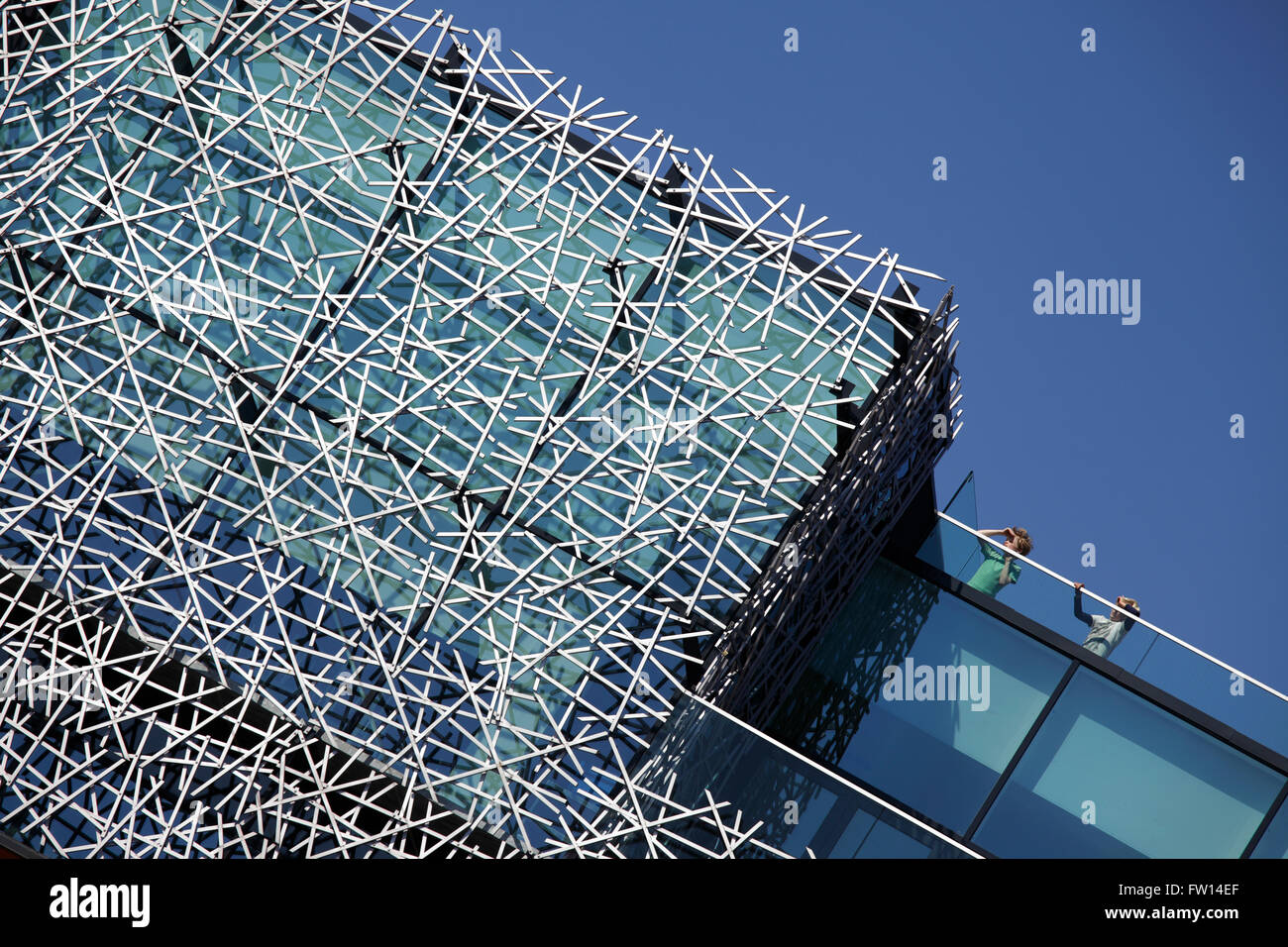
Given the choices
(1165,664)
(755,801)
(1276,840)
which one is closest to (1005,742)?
(1165,664)

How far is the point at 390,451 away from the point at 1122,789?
378 inches

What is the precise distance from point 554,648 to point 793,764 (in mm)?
2802

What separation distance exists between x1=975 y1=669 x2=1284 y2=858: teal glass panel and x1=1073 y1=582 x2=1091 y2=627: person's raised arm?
63 centimetres

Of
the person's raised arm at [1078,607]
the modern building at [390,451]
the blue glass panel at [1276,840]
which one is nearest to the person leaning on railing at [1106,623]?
the person's raised arm at [1078,607]

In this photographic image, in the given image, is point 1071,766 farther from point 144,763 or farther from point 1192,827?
point 144,763

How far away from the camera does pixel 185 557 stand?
1335cm

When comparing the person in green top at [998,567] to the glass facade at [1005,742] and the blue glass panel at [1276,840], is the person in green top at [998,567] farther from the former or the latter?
the blue glass panel at [1276,840]

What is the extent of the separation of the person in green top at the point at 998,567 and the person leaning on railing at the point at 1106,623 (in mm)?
787

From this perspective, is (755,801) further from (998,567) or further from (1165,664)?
(1165,664)

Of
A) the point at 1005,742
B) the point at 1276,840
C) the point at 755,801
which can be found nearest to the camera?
the point at 755,801

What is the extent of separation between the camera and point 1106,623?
16.3m

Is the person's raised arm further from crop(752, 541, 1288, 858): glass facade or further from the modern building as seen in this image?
the modern building

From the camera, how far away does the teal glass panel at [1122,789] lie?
51.9 feet

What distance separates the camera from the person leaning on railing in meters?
16.3
